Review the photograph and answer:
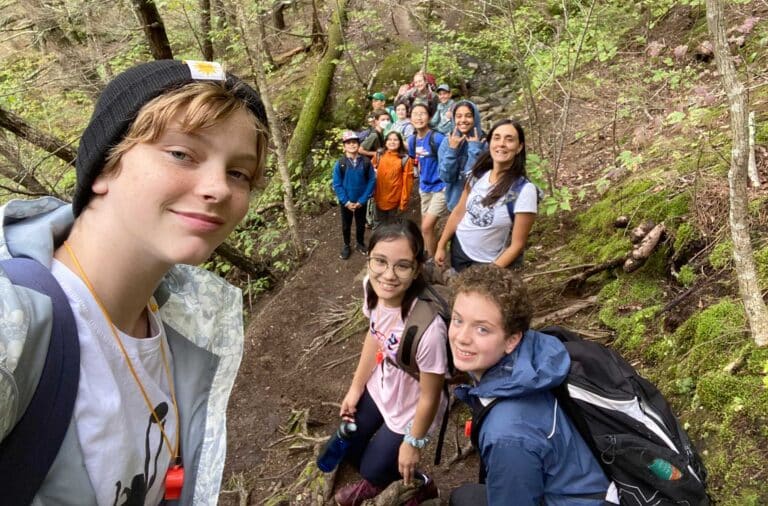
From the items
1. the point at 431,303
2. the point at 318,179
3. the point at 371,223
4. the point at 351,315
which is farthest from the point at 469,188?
the point at 318,179

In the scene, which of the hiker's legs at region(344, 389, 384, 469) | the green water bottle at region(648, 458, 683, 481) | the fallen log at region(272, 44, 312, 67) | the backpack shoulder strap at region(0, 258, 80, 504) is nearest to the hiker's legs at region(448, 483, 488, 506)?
the hiker's legs at region(344, 389, 384, 469)

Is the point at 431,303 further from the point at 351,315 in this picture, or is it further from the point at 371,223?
the point at 371,223

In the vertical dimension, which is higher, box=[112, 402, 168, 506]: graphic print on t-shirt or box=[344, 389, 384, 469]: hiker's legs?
box=[112, 402, 168, 506]: graphic print on t-shirt

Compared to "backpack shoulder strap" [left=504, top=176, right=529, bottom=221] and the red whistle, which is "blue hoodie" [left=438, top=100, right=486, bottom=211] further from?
the red whistle

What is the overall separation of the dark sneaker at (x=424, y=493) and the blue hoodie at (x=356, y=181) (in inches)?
187

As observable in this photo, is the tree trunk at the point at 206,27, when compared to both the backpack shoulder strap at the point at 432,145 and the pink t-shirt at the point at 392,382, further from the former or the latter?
the pink t-shirt at the point at 392,382

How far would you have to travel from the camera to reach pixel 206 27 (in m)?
10.9

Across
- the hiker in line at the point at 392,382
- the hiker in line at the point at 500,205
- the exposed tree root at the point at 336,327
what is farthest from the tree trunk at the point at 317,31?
the hiker in line at the point at 392,382

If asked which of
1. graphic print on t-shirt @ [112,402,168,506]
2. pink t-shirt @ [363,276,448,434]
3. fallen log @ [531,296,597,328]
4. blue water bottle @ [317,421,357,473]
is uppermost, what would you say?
graphic print on t-shirt @ [112,402,168,506]

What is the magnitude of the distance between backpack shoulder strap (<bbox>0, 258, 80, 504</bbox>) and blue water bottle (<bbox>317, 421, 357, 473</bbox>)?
2.37 metres

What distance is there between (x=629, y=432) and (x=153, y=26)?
7547 millimetres

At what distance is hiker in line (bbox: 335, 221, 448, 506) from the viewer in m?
2.67

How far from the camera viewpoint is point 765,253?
3.30m

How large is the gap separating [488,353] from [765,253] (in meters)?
2.61
